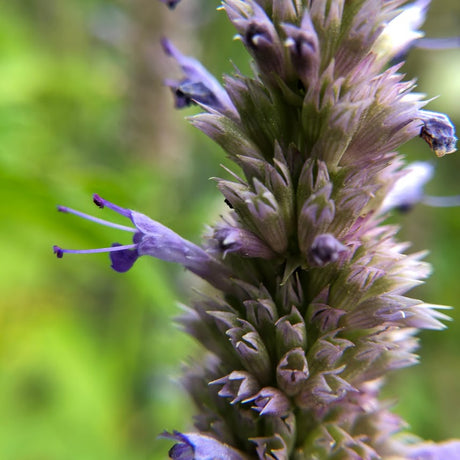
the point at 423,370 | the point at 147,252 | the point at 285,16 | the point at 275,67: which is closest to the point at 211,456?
the point at 147,252

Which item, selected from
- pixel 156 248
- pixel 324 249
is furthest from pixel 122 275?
pixel 324 249

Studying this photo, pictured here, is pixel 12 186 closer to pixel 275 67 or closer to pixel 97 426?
pixel 275 67

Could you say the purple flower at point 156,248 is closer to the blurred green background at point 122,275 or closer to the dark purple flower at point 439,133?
the dark purple flower at point 439,133

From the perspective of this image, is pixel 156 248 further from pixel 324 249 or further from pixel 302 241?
pixel 324 249

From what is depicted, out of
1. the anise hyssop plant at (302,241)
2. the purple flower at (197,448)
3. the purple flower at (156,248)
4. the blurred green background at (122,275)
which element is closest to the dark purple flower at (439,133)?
the anise hyssop plant at (302,241)

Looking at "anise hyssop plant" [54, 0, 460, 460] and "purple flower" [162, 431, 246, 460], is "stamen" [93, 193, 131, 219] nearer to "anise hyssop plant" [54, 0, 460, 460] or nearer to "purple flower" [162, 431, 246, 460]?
"anise hyssop plant" [54, 0, 460, 460]

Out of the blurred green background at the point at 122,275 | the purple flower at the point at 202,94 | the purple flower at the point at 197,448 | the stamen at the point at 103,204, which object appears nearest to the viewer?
the purple flower at the point at 197,448
